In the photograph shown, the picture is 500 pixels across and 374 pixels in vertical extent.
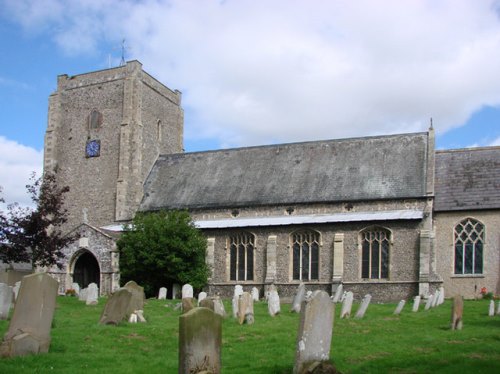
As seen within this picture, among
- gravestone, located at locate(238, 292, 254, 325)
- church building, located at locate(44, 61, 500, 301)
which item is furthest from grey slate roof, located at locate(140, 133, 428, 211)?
gravestone, located at locate(238, 292, 254, 325)

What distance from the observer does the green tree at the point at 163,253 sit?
101 feet

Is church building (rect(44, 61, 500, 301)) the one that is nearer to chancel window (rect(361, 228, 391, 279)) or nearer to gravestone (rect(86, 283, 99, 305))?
chancel window (rect(361, 228, 391, 279))

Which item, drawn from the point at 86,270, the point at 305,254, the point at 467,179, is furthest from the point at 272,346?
the point at 86,270

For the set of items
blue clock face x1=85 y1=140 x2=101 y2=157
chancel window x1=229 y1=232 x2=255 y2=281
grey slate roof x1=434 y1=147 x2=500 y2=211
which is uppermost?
blue clock face x1=85 y1=140 x2=101 y2=157

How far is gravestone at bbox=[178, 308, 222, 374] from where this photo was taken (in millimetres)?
8945

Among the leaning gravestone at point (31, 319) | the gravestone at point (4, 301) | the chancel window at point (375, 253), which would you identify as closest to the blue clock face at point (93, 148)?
the chancel window at point (375, 253)

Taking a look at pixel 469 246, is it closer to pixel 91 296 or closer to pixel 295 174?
pixel 295 174

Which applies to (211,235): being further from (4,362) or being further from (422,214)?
(4,362)

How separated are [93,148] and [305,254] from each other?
50.5ft

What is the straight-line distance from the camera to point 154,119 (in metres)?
40.9

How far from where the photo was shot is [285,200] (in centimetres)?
3359

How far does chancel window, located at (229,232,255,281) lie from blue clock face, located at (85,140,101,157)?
11.2 meters

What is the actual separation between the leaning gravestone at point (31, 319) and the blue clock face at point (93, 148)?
28.2 meters

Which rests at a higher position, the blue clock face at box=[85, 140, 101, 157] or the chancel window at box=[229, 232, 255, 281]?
the blue clock face at box=[85, 140, 101, 157]
